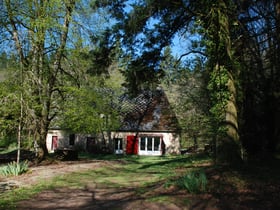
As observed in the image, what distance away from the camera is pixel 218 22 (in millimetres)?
11461

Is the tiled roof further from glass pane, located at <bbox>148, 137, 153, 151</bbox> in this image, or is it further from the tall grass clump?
the tall grass clump

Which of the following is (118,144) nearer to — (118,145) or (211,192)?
(118,145)

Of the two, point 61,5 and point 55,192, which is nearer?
point 55,192

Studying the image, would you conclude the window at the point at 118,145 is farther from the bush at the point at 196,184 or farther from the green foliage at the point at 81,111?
the bush at the point at 196,184

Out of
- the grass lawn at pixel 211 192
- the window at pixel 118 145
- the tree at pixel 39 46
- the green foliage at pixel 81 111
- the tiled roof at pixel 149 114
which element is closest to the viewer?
the grass lawn at pixel 211 192

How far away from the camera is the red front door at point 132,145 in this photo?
34.9 m

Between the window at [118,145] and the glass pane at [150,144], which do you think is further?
the window at [118,145]

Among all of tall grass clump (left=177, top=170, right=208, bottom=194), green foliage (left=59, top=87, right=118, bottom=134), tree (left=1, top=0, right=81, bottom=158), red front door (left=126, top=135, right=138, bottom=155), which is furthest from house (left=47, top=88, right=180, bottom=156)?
tall grass clump (left=177, top=170, right=208, bottom=194)

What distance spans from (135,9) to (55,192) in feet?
25.5

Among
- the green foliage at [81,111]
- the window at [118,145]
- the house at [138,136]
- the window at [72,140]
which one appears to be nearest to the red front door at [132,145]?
the house at [138,136]

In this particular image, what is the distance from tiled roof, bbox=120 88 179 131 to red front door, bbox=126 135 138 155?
100 centimetres

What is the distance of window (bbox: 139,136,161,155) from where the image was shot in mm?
34781

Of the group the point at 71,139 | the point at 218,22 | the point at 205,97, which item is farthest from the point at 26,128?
the point at 71,139

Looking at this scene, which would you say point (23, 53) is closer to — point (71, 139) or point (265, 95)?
point (265, 95)
